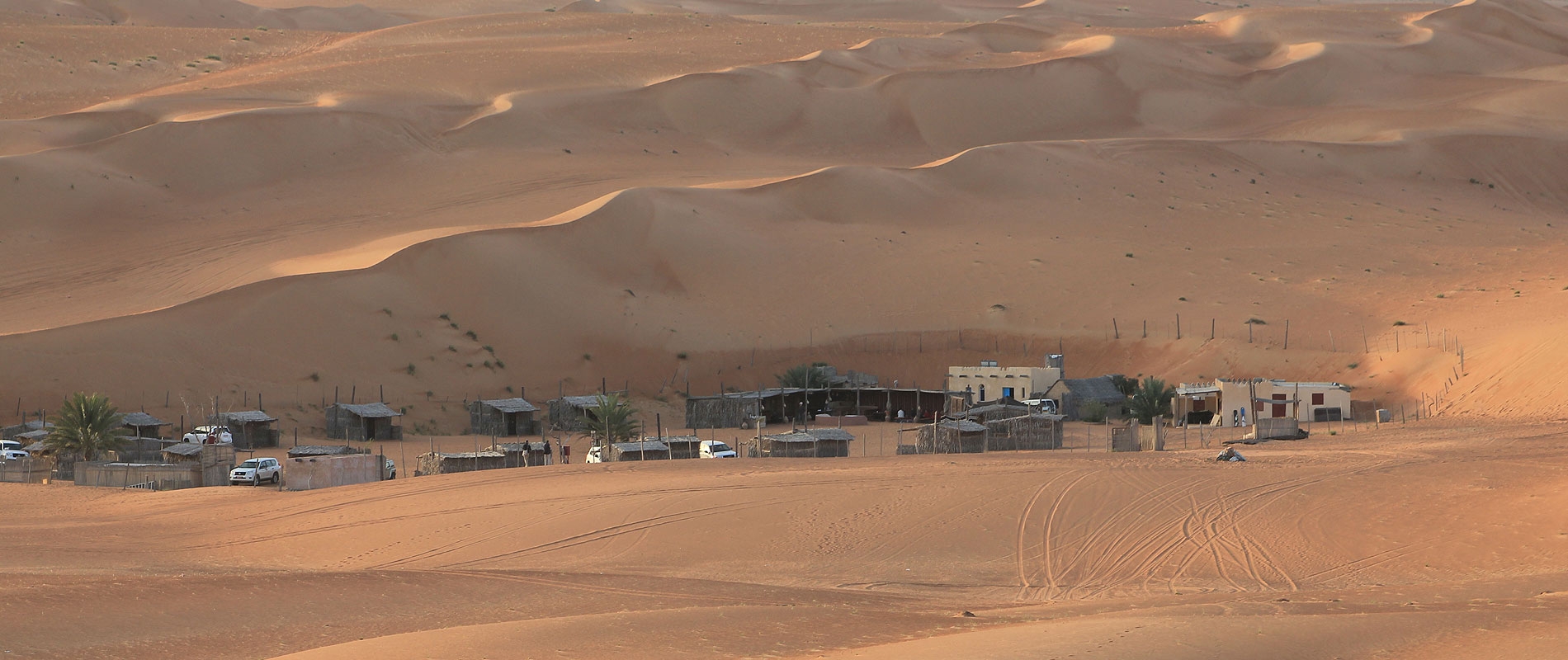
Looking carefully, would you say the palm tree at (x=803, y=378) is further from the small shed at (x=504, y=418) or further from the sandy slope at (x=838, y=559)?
the sandy slope at (x=838, y=559)

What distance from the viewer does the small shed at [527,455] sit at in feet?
97.7

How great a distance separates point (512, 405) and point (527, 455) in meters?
9.18

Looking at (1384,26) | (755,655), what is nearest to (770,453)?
(755,655)

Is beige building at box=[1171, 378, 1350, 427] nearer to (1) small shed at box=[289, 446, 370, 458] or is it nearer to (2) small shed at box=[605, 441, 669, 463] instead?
(2) small shed at box=[605, 441, 669, 463]

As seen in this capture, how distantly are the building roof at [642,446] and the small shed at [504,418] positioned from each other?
8.55 metres

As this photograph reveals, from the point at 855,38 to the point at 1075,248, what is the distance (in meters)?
36.8

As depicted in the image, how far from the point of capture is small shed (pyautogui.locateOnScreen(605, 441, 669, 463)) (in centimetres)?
3033

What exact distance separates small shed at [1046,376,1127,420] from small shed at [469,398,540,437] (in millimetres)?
13356

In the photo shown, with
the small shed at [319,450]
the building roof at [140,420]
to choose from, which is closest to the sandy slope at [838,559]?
the small shed at [319,450]

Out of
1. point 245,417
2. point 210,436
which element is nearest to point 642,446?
point 210,436

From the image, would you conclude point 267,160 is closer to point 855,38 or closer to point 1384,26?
point 855,38

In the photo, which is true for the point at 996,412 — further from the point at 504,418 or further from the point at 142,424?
the point at 142,424

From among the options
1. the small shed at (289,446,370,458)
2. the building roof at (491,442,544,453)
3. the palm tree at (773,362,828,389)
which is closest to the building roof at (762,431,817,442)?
the building roof at (491,442,544,453)

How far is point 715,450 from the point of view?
1211 inches
